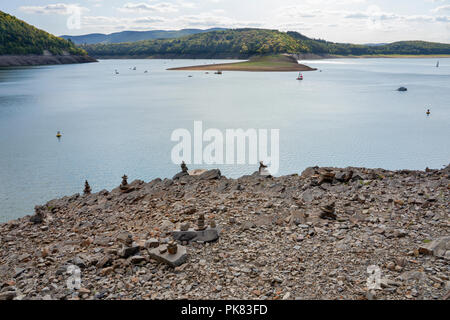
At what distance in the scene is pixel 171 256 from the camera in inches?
323

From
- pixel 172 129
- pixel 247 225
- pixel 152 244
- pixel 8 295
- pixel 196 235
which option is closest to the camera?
pixel 8 295

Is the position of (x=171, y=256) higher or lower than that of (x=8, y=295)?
higher

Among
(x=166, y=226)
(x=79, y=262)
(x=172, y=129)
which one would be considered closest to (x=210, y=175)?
(x=166, y=226)

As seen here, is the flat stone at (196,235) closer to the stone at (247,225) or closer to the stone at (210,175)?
the stone at (247,225)

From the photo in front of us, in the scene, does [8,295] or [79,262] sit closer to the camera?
[8,295]

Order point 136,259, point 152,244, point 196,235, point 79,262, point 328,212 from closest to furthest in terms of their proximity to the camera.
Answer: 1. point 136,259
2. point 79,262
3. point 152,244
4. point 196,235
5. point 328,212

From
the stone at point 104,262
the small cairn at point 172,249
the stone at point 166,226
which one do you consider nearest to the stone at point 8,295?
the stone at point 104,262

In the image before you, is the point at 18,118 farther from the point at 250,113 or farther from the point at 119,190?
the point at 119,190

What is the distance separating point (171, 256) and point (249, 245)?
2.08 metres

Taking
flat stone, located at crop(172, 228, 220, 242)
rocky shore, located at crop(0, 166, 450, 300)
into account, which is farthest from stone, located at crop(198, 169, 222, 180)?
flat stone, located at crop(172, 228, 220, 242)

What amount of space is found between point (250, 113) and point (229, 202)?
4204 centimetres

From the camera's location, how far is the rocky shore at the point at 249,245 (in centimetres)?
730

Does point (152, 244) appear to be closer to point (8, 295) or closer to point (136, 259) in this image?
point (136, 259)
